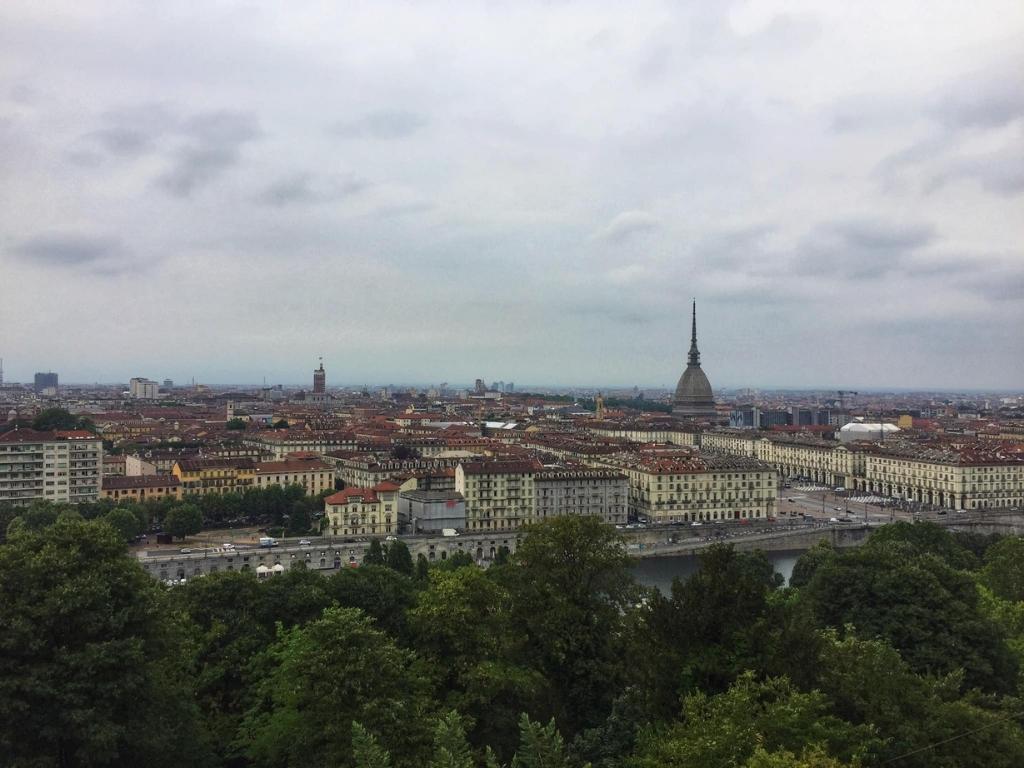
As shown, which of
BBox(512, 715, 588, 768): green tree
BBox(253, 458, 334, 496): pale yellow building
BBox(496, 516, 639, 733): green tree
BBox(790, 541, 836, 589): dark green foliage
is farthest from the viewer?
BBox(253, 458, 334, 496): pale yellow building

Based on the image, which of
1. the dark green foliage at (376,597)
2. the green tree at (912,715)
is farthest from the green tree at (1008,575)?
the dark green foliage at (376,597)

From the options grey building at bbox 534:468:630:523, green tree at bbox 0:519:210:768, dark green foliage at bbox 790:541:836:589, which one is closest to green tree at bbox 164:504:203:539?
grey building at bbox 534:468:630:523

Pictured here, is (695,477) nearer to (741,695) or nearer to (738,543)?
(738,543)

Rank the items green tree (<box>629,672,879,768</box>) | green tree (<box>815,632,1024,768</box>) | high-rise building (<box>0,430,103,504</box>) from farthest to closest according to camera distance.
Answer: high-rise building (<box>0,430,103,504</box>), green tree (<box>815,632,1024,768</box>), green tree (<box>629,672,879,768</box>)

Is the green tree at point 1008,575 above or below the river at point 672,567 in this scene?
above

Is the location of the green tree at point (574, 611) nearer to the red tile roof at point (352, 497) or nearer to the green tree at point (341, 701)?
the green tree at point (341, 701)

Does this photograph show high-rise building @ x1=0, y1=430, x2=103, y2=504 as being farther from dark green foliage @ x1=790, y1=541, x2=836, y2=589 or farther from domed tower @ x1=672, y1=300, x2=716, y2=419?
domed tower @ x1=672, y1=300, x2=716, y2=419

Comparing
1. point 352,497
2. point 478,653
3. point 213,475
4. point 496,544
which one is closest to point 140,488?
point 213,475

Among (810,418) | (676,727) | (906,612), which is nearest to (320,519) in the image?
(906,612)
